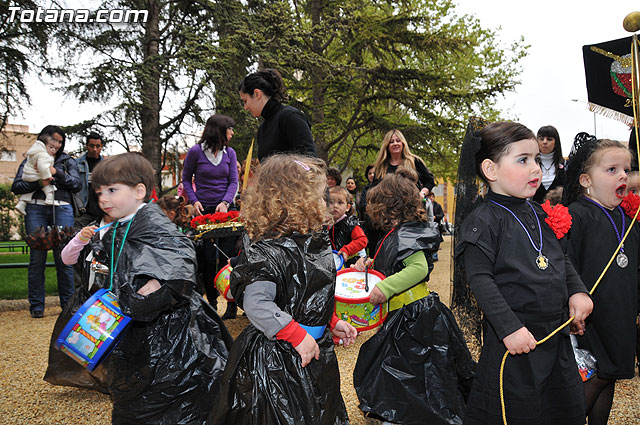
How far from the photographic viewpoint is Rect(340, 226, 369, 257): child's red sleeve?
473cm

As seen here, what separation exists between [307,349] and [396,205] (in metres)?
1.35

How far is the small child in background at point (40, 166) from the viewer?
5121 mm

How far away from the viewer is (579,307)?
211 centimetres

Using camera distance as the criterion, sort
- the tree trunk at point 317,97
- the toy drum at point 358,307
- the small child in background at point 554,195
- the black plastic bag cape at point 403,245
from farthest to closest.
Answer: the tree trunk at point 317,97 → the small child in background at point 554,195 → the black plastic bag cape at point 403,245 → the toy drum at point 358,307

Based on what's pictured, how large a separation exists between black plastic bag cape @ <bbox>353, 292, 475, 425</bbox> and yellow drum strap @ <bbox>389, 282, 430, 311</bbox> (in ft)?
0.09

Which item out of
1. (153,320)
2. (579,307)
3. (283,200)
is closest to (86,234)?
(153,320)

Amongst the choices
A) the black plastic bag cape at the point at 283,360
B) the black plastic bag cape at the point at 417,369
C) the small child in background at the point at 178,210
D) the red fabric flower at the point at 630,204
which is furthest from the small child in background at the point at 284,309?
the small child in background at the point at 178,210

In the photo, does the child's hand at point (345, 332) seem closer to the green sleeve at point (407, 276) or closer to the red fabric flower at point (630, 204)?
the green sleeve at point (407, 276)

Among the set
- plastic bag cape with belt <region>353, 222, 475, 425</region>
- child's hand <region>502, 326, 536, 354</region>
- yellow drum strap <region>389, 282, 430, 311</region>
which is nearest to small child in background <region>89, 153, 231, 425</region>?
plastic bag cape with belt <region>353, 222, 475, 425</region>

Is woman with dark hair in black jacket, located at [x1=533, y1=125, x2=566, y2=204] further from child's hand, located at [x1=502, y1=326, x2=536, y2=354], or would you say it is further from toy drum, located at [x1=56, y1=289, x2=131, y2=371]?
toy drum, located at [x1=56, y1=289, x2=131, y2=371]

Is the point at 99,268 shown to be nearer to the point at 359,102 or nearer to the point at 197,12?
the point at 197,12

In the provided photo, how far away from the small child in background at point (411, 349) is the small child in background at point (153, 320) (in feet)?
2.93

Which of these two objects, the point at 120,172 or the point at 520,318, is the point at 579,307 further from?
the point at 120,172

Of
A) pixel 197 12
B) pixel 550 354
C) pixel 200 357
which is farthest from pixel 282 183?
pixel 197 12
